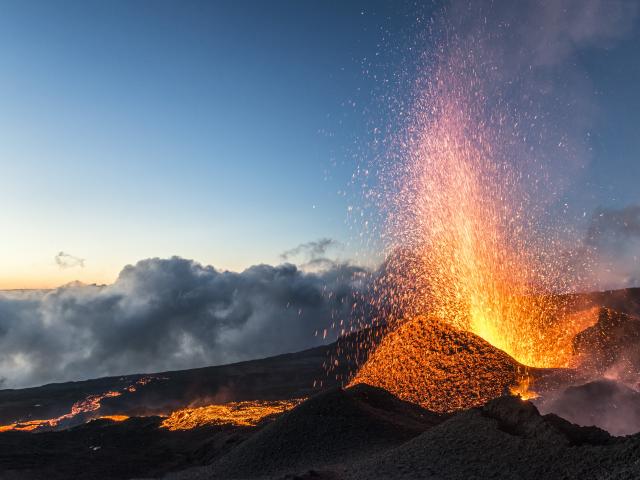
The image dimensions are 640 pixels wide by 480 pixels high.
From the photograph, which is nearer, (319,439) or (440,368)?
(319,439)

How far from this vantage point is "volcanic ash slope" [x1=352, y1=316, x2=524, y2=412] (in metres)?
24.6

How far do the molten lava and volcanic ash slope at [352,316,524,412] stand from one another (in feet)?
23.0

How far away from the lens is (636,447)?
1047 centimetres

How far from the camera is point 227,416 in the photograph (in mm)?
34188

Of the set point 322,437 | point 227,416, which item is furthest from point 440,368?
point 227,416

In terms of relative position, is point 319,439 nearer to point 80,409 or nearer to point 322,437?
point 322,437

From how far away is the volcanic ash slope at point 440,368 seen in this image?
80.8 feet

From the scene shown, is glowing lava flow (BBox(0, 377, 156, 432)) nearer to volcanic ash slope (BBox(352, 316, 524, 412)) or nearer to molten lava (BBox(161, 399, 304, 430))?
molten lava (BBox(161, 399, 304, 430))

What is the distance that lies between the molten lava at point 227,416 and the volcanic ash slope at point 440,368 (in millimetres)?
7021

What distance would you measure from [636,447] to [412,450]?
19.2 ft

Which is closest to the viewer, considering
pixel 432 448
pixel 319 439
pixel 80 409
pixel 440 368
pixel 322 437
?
pixel 432 448

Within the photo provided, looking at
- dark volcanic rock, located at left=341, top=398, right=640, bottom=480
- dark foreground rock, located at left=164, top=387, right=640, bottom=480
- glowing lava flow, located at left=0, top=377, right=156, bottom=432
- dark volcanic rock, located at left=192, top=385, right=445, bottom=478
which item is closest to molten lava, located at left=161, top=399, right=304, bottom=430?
dark volcanic rock, located at left=192, top=385, right=445, bottom=478

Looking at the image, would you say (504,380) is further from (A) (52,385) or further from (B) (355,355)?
(A) (52,385)

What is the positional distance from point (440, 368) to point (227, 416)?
623 inches
